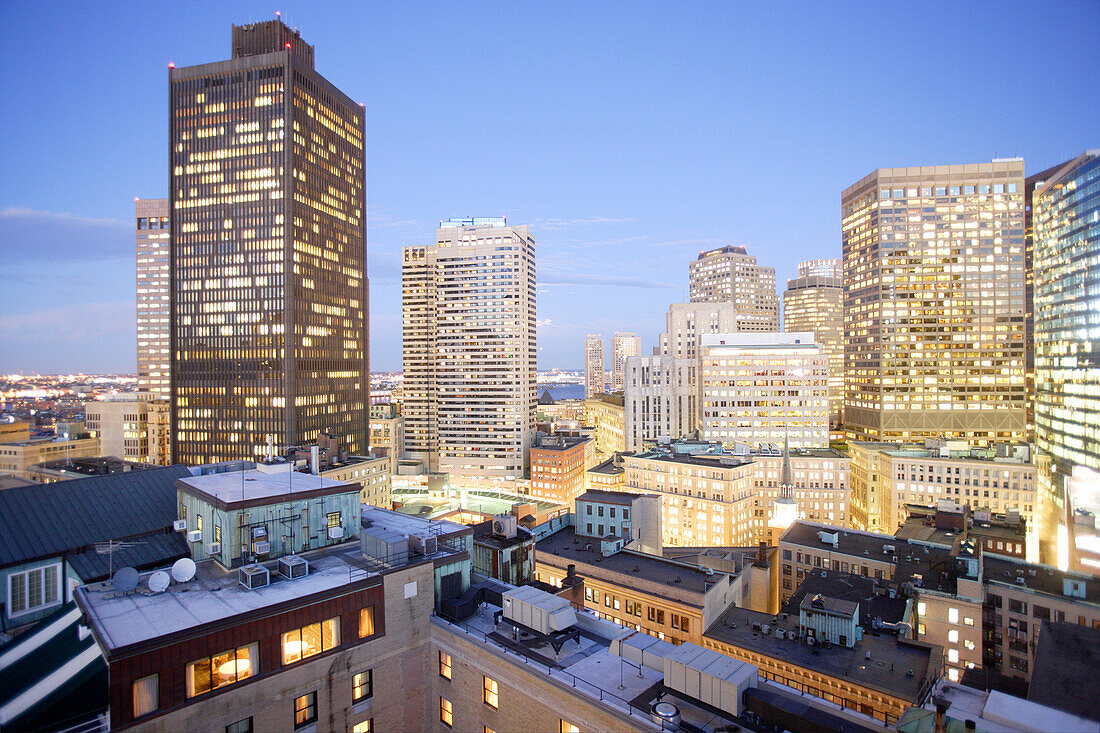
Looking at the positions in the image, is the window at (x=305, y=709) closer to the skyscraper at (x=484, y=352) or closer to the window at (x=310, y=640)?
the window at (x=310, y=640)

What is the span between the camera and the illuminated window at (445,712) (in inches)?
1025

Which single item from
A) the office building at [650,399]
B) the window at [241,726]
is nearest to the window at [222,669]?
the window at [241,726]

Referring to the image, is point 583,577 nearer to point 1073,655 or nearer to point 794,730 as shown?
point 1073,655

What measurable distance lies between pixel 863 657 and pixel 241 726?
40.5 meters

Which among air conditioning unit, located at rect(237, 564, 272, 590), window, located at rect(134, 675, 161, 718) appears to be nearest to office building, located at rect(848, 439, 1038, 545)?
air conditioning unit, located at rect(237, 564, 272, 590)

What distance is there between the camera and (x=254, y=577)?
79.2ft

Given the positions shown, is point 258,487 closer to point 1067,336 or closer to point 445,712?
point 445,712

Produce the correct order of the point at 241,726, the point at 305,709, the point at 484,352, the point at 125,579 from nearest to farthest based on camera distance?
the point at 241,726
the point at 305,709
the point at 125,579
the point at 484,352

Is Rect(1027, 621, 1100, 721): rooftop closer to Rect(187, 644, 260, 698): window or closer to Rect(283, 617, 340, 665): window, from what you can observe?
Rect(283, 617, 340, 665): window

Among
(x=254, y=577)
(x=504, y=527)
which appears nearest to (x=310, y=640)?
(x=254, y=577)

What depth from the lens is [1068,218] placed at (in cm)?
12644

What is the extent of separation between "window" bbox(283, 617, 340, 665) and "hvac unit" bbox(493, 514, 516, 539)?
2749 centimetres

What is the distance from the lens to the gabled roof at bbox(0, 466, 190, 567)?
96.6 ft

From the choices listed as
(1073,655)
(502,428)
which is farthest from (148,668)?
(502,428)
